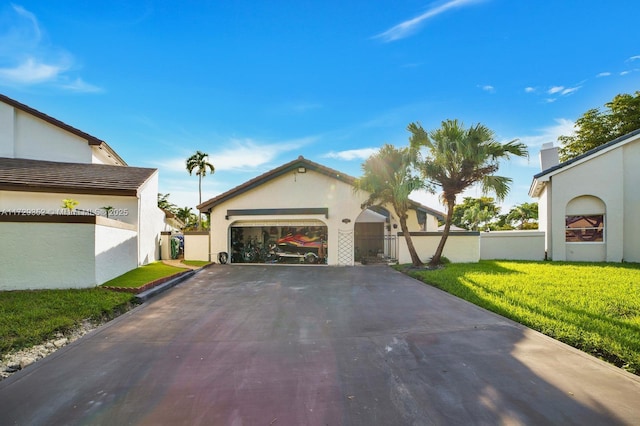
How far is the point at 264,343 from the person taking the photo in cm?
477

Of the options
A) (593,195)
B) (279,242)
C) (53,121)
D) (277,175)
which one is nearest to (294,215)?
(279,242)

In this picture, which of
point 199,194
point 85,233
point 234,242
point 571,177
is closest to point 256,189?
point 234,242

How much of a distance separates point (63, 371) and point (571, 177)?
21.3m

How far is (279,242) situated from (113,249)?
8.47 m

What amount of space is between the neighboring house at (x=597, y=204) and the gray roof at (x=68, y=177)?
21.4 metres

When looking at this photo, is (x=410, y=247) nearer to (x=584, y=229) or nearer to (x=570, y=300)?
(x=570, y=300)

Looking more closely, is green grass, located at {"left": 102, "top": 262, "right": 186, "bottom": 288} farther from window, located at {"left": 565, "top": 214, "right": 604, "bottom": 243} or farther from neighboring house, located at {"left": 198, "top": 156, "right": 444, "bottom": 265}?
window, located at {"left": 565, "top": 214, "right": 604, "bottom": 243}

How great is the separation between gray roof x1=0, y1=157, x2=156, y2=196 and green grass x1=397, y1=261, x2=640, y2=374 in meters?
13.3

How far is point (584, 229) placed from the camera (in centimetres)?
1517

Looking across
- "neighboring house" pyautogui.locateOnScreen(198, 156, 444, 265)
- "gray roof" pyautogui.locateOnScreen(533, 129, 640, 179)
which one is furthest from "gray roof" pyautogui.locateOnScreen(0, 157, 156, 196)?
"gray roof" pyautogui.locateOnScreen(533, 129, 640, 179)

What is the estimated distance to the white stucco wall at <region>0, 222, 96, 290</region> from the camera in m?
7.43

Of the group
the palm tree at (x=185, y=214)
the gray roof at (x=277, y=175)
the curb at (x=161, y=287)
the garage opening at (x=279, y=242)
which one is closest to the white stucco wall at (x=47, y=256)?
the curb at (x=161, y=287)

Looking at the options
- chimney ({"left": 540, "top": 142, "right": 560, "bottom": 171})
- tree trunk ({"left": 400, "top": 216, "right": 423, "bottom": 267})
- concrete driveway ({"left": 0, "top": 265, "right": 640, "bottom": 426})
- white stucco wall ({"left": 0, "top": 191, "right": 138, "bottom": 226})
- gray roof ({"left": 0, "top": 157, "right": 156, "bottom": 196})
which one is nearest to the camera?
concrete driveway ({"left": 0, "top": 265, "right": 640, "bottom": 426})

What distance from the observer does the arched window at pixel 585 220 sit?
49.0 ft
